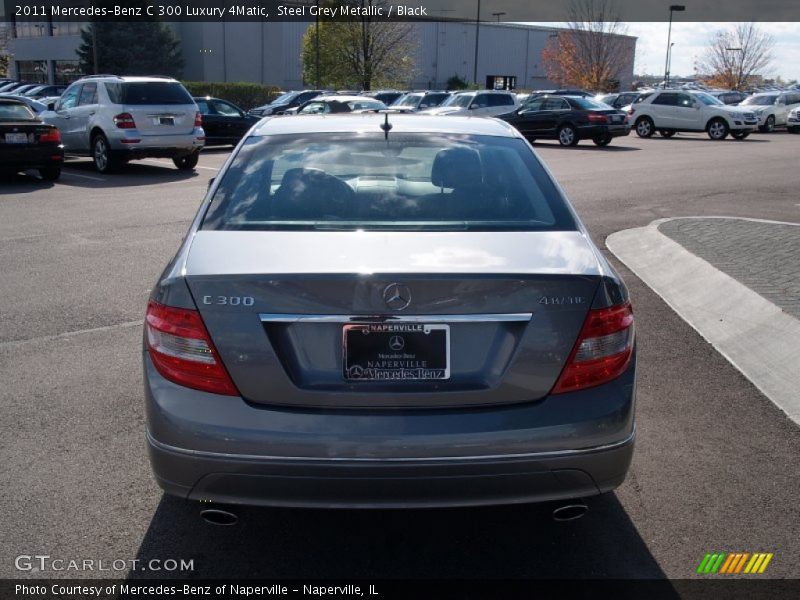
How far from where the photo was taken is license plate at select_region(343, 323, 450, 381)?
123 inches

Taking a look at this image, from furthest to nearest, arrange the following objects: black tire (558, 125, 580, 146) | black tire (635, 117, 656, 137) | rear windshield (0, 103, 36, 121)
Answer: black tire (635, 117, 656, 137) → black tire (558, 125, 580, 146) → rear windshield (0, 103, 36, 121)

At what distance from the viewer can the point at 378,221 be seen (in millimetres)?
3764

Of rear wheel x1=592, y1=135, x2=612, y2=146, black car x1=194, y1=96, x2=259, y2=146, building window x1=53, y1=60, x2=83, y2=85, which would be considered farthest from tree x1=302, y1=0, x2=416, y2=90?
rear wheel x1=592, y1=135, x2=612, y2=146

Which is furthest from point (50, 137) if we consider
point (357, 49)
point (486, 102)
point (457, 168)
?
point (357, 49)

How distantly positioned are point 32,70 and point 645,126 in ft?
188

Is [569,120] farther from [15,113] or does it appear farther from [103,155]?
[15,113]

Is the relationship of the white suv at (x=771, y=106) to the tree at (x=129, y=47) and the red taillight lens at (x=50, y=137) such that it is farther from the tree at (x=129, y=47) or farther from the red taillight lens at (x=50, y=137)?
the tree at (x=129, y=47)

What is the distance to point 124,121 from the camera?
17.7 m

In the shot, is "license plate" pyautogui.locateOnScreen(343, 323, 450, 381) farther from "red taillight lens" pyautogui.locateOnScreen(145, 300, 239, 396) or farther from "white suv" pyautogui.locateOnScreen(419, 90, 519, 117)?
"white suv" pyautogui.locateOnScreen(419, 90, 519, 117)

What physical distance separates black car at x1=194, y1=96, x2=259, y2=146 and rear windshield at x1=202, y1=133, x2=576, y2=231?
2114cm

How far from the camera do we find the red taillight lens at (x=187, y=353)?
3.17 m

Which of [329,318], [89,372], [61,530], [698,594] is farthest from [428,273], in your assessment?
[89,372]

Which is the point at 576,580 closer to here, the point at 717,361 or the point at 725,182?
the point at 717,361

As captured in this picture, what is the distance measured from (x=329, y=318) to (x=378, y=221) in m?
0.79
